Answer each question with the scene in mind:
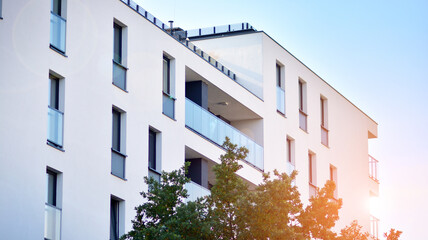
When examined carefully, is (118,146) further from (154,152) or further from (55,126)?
(55,126)

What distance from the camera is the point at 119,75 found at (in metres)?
30.5

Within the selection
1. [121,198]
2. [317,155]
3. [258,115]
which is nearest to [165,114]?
[121,198]

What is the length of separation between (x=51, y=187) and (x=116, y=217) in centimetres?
348

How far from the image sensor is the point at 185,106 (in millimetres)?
34500

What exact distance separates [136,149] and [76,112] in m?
3.50

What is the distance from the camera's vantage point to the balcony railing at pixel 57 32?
27.4 m

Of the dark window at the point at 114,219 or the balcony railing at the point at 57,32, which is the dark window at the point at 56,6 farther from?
the dark window at the point at 114,219

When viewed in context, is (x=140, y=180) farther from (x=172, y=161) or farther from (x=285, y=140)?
(x=285, y=140)

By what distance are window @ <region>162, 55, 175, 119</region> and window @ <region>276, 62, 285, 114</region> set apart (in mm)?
8539

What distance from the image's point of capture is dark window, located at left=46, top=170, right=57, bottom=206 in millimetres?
26734

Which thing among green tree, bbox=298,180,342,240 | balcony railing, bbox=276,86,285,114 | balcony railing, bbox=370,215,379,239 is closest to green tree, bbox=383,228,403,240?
green tree, bbox=298,180,342,240

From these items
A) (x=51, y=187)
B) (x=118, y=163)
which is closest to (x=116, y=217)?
(x=118, y=163)

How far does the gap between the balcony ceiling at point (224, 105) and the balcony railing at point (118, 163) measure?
647 cm

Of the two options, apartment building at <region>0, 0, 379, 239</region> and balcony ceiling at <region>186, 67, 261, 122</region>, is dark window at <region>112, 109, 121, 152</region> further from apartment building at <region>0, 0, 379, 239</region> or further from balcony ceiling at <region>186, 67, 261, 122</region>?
balcony ceiling at <region>186, 67, 261, 122</region>
